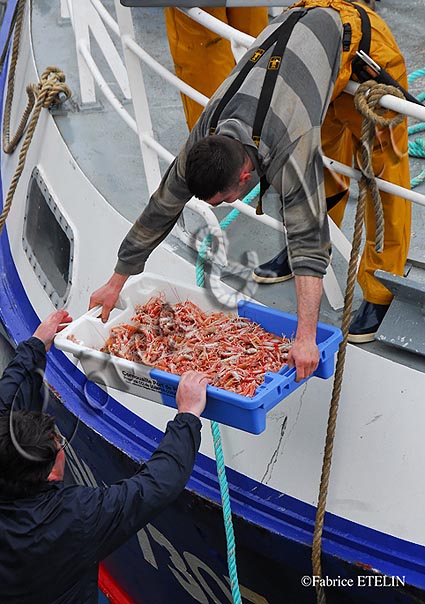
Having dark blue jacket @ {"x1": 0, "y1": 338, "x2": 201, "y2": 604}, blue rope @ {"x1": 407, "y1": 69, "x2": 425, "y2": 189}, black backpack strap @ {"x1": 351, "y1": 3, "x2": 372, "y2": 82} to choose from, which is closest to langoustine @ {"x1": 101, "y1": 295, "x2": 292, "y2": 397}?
dark blue jacket @ {"x1": 0, "y1": 338, "x2": 201, "y2": 604}

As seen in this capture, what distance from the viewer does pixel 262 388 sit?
2994 millimetres

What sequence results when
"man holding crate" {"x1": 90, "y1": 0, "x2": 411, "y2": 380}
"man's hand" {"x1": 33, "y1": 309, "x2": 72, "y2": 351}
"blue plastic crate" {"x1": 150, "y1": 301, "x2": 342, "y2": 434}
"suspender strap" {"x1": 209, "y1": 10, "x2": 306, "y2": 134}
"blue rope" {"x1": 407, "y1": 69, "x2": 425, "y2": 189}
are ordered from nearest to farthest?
"blue plastic crate" {"x1": 150, "y1": 301, "x2": 342, "y2": 434} → "man holding crate" {"x1": 90, "y1": 0, "x2": 411, "y2": 380} → "suspender strap" {"x1": 209, "y1": 10, "x2": 306, "y2": 134} → "man's hand" {"x1": 33, "y1": 309, "x2": 72, "y2": 351} → "blue rope" {"x1": 407, "y1": 69, "x2": 425, "y2": 189}

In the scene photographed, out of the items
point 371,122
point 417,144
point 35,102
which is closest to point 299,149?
point 371,122

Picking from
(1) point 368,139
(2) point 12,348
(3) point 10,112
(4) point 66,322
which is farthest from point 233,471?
(3) point 10,112

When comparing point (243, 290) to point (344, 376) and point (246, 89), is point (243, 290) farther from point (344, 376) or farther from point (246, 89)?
point (246, 89)

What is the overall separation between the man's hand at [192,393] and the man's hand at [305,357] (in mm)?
306

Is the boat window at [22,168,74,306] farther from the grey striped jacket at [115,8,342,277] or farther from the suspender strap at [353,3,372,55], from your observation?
the suspender strap at [353,3,372,55]

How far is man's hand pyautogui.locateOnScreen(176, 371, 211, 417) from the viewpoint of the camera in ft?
9.91

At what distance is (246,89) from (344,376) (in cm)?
111

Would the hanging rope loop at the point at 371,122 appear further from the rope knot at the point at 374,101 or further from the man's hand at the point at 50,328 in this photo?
the man's hand at the point at 50,328

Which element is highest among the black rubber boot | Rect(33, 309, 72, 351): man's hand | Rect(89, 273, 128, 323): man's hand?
Rect(89, 273, 128, 323): man's hand

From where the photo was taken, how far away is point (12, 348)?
530 cm

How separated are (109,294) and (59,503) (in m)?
0.97

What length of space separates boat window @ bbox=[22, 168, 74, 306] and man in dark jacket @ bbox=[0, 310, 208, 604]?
5.76 ft
